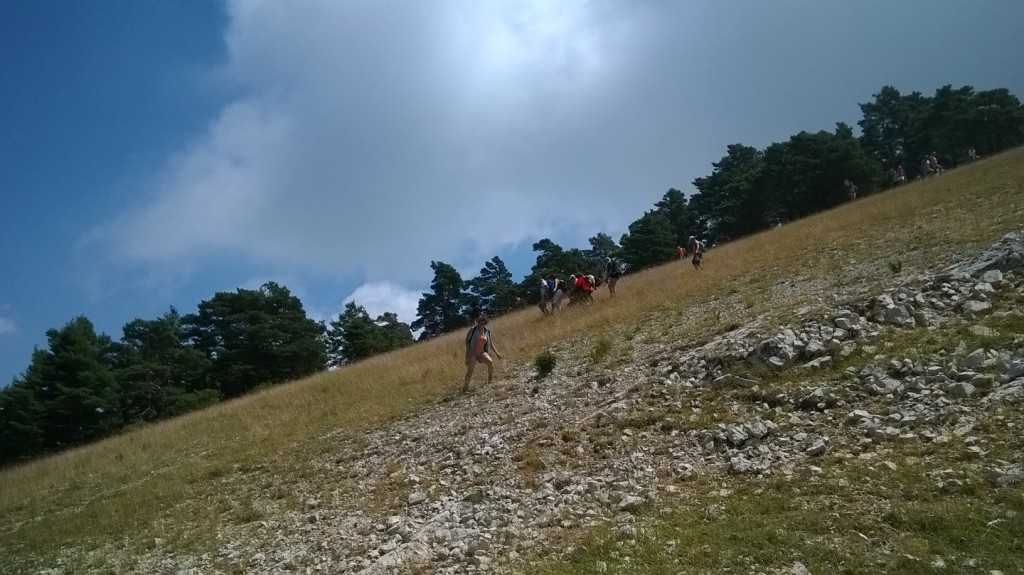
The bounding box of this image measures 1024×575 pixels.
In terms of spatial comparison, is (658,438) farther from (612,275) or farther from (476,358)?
(612,275)

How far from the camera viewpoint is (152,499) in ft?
38.4

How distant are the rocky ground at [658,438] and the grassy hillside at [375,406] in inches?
27.7

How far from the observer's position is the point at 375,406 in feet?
50.8

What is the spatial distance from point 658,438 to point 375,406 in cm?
978

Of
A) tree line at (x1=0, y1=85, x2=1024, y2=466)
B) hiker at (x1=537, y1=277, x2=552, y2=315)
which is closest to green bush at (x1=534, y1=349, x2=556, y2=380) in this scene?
hiker at (x1=537, y1=277, x2=552, y2=315)

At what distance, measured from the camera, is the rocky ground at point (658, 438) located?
6.09 metres

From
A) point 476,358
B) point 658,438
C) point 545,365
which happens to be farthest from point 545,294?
point 658,438

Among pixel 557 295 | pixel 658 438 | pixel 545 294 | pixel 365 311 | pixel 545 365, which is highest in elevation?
pixel 365 311

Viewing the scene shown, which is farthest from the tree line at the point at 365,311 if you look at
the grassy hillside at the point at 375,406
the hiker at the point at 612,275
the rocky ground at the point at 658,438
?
Result: the rocky ground at the point at 658,438

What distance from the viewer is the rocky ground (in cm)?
609

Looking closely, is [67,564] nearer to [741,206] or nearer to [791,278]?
[791,278]

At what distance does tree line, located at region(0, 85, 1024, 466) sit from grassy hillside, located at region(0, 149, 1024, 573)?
17442 mm

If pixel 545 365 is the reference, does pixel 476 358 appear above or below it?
above

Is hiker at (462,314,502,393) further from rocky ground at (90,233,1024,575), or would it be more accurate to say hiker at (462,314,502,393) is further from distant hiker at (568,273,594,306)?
distant hiker at (568,273,594,306)
